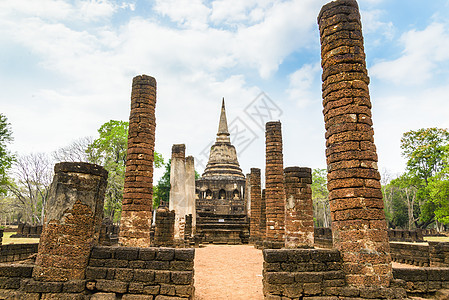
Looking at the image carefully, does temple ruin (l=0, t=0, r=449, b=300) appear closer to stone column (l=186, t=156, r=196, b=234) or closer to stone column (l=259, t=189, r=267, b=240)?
stone column (l=259, t=189, r=267, b=240)

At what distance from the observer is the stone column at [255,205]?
18.1m

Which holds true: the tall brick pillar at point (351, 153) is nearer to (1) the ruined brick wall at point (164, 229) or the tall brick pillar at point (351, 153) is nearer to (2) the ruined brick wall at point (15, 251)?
(1) the ruined brick wall at point (164, 229)

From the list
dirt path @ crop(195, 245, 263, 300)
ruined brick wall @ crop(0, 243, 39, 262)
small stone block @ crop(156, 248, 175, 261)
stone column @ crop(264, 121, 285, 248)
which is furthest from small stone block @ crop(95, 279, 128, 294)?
stone column @ crop(264, 121, 285, 248)

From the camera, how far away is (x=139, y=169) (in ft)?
29.7

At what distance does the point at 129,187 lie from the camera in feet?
29.5

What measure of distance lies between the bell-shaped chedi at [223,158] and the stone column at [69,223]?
32179 millimetres

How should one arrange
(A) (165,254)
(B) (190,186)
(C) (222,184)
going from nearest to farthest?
1. (A) (165,254)
2. (B) (190,186)
3. (C) (222,184)

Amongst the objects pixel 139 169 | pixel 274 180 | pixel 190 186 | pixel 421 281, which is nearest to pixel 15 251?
pixel 139 169

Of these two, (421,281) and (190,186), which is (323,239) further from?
(421,281)

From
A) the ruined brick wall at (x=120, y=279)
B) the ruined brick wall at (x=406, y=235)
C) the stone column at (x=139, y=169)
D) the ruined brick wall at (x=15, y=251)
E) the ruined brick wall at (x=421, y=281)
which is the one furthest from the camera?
the ruined brick wall at (x=406, y=235)

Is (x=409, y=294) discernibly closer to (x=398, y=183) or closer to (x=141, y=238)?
(x=141, y=238)

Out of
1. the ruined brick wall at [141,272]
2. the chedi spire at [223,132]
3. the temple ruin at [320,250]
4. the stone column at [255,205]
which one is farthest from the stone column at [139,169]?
the chedi spire at [223,132]

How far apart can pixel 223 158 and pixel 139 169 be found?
3014cm

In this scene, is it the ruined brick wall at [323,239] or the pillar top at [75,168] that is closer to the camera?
the pillar top at [75,168]
